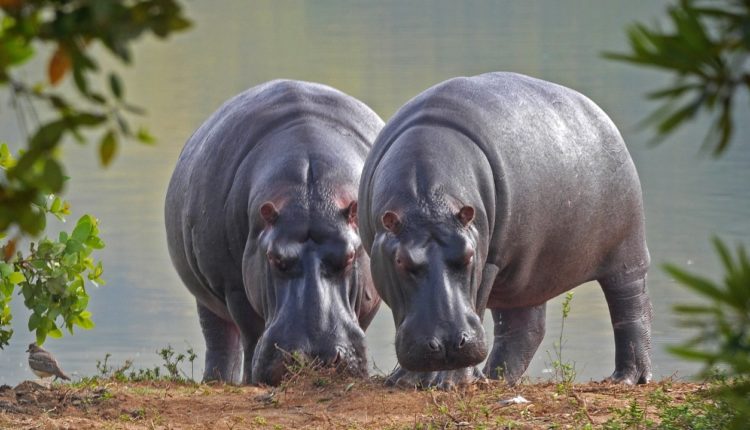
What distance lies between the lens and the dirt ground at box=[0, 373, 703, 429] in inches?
178

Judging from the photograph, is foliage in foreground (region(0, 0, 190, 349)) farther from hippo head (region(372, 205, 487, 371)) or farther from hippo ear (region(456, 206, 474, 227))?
hippo ear (region(456, 206, 474, 227))

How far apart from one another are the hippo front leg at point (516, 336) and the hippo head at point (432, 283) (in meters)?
1.62

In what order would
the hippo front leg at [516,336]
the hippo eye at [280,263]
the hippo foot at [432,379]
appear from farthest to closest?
the hippo front leg at [516,336] < the hippo eye at [280,263] < the hippo foot at [432,379]

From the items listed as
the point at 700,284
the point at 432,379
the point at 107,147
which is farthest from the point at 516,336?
the point at 700,284

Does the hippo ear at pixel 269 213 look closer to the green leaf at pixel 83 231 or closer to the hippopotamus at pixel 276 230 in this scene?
the hippopotamus at pixel 276 230

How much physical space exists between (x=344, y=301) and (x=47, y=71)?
161 inches

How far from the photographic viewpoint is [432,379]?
17.2ft

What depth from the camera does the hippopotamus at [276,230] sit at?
5609 mm

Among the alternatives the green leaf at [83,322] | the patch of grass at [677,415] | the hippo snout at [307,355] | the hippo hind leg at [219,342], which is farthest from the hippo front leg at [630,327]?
the green leaf at [83,322]

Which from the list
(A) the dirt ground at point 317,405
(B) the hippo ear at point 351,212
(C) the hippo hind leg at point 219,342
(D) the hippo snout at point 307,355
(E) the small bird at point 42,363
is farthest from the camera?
(C) the hippo hind leg at point 219,342

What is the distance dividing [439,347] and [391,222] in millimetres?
496

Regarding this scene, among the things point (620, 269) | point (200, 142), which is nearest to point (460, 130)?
point (620, 269)

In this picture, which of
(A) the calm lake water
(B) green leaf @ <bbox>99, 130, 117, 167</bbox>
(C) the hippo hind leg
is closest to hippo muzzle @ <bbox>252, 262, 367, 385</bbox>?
(A) the calm lake water

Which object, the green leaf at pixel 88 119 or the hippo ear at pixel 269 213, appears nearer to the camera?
the green leaf at pixel 88 119
